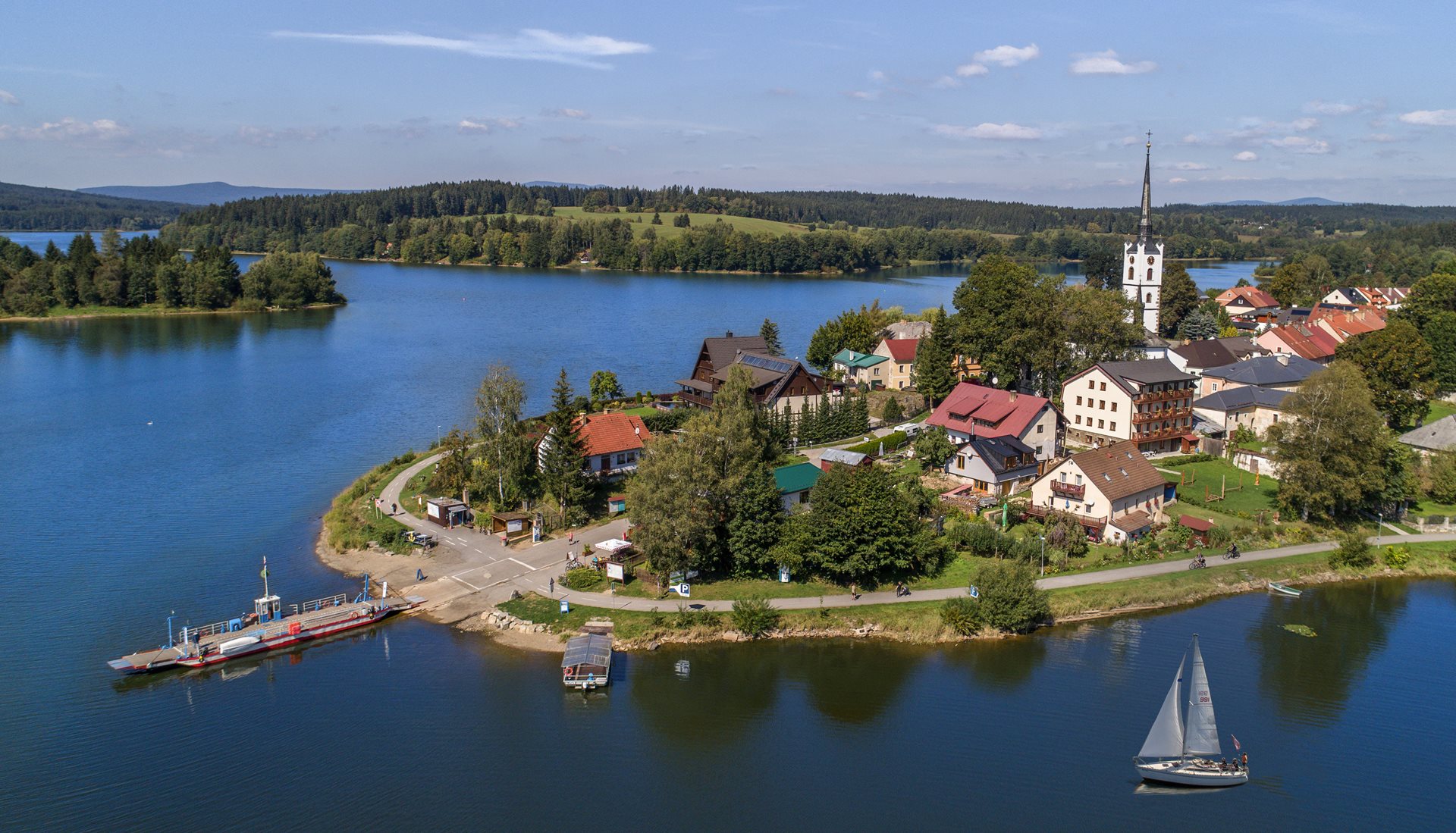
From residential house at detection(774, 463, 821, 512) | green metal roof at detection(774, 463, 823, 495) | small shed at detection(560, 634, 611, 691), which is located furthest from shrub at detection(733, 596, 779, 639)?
green metal roof at detection(774, 463, 823, 495)

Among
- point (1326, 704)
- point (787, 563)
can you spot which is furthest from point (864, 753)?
point (1326, 704)

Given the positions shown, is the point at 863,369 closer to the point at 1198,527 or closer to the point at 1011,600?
the point at 1198,527

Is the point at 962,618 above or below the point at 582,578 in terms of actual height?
below

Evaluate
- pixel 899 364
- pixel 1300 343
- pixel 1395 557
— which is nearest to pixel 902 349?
pixel 899 364

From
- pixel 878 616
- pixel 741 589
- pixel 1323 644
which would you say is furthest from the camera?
pixel 741 589

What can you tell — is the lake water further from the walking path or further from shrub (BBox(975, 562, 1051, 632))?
the walking path

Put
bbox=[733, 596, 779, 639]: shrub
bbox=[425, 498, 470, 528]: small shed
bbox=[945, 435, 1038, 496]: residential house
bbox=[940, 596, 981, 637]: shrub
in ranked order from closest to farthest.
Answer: bbox=[733, 596, 779, 639]: shrub → bbox=[940, 596, 981, 637]: shrub → bbox=[425, 498, 470, 528]: small shed → bbox=[945, 435, 1038, 496]: residential house

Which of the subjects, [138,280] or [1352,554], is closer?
[1352,554]

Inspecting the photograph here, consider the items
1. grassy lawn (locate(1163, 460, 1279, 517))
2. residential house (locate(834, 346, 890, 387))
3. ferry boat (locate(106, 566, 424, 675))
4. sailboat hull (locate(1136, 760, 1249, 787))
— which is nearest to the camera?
sailboat hull (locate(1136, 760, 1249, 787))
